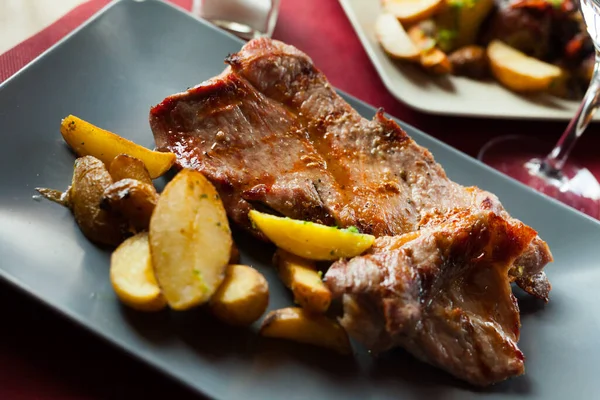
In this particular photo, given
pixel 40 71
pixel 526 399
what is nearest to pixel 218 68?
pixel 40 71

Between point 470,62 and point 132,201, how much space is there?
125 inches

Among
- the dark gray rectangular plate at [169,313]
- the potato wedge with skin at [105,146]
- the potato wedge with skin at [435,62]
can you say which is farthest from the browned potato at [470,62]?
the potato wedge with skin at [105,146]

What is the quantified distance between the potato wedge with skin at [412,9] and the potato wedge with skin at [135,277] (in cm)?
325

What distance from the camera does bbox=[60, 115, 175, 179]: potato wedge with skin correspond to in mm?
2667

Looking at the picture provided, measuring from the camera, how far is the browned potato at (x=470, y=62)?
4.71 metres

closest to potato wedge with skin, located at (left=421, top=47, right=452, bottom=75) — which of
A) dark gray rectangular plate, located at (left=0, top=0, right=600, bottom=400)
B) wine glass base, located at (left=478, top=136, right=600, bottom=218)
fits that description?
wine glass base, located at (left=478, top=136, right=600, bottom=218)

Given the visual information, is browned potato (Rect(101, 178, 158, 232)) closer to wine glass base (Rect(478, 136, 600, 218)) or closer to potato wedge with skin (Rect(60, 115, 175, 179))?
→ potato wedge with skin (Rect(60, 115, 175, 179))

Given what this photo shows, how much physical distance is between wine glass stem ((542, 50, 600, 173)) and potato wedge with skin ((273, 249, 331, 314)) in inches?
90.5

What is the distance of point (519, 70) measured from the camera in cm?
462

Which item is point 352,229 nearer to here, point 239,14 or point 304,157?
point 304,157

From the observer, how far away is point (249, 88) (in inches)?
119

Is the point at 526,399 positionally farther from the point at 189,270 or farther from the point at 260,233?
the point at 189,270

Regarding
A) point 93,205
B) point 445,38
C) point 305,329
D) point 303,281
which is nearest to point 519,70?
point 445,38

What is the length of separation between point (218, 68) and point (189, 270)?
68.8 inches
